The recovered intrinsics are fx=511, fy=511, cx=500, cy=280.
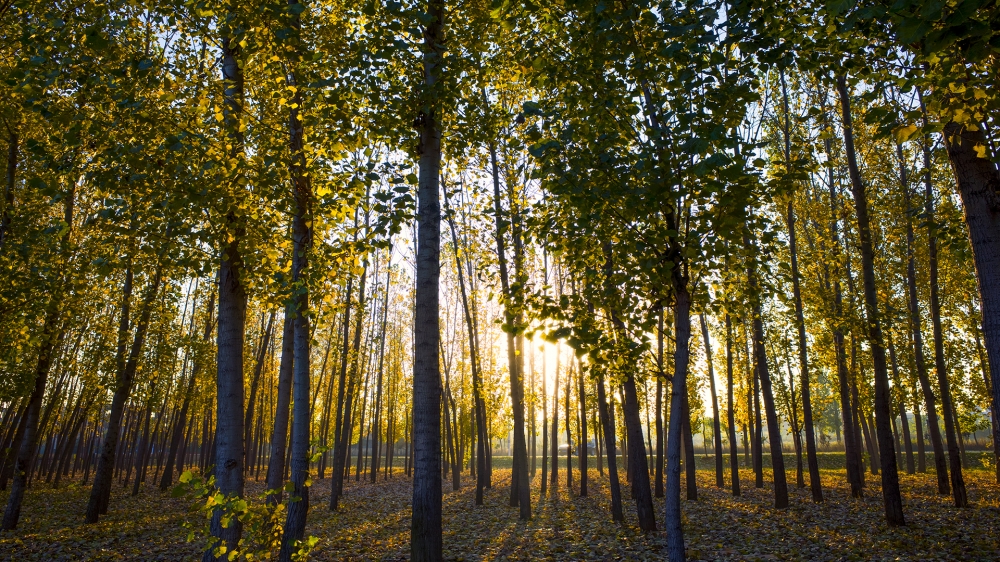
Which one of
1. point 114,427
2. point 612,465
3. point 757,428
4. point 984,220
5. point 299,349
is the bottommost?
point 612,465

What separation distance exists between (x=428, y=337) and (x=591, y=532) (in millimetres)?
8235

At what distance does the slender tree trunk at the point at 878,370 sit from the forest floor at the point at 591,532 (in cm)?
58

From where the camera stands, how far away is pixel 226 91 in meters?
7.04

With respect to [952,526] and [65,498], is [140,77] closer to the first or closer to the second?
[952,526]

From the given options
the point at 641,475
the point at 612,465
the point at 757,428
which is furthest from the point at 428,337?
the point at 757,428

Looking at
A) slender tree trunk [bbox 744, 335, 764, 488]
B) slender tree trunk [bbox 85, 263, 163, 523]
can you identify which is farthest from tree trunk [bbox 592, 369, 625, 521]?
slender tree trunk [bbox 85, 263, 163, 523]

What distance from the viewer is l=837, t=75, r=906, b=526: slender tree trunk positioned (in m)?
10.2

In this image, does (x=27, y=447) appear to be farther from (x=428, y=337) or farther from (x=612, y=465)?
(x=612, y=465)

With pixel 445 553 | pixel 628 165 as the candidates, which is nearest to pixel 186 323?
pixel 445 553

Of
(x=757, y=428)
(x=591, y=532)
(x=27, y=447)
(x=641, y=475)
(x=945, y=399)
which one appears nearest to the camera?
(x=641, y=475)

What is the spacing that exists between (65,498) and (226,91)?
2091 cm

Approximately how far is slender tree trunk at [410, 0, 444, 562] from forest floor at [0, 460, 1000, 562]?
478cm

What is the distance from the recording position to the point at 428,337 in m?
5.96

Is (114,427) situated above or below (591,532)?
above
